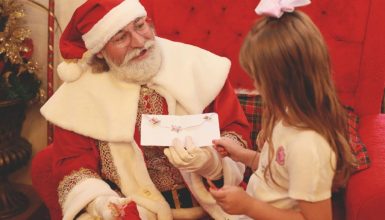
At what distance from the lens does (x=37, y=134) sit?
292 cm

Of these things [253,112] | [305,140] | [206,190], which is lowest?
[206,190]

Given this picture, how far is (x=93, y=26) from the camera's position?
1.70 m

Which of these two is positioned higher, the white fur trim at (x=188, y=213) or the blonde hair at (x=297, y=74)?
the blonde hair at (x=297, y=74)

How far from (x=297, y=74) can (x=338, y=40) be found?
0.95m

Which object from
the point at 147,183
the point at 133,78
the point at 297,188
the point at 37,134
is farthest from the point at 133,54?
the point at 37,134

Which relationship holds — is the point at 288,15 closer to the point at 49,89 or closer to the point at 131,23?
the point at 131,23

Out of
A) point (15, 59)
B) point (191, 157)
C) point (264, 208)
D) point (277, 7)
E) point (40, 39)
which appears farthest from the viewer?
point (40, 39)

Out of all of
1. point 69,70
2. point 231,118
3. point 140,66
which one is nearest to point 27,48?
point 69,70

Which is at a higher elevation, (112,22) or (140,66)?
(112,22)

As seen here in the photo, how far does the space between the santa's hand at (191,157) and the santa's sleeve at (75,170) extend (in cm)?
32

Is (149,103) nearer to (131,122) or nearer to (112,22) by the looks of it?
(131,122)

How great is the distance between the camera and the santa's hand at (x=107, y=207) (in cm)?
150

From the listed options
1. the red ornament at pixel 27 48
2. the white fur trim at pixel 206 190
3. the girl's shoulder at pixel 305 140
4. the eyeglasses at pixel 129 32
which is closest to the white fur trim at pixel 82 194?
the white fur trim at pixel 206 190

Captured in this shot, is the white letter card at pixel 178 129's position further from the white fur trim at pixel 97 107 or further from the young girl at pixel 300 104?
the young girl at pixel 300 104
